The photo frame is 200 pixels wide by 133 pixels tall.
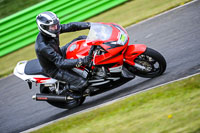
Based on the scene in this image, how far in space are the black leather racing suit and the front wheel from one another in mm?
1188

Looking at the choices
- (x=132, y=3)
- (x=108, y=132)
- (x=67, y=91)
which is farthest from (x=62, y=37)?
(x=108, y=132)

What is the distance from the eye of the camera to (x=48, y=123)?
233 inches

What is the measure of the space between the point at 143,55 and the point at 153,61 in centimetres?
24

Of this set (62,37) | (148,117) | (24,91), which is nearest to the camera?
(148,117)

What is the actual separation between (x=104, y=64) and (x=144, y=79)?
45.0 inches

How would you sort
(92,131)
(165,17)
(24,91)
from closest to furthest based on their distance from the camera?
(92,131) → (24,91) → (165,17)

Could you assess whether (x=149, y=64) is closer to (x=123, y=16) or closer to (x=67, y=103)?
(x=67, y=103)

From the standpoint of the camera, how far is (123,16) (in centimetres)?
986

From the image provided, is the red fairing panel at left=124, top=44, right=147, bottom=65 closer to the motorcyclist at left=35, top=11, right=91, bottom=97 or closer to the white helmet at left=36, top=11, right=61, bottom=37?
the motorcyclist at left=35, top=11, right=91, bottom=97

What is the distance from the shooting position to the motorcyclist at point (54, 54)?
16.5 ft

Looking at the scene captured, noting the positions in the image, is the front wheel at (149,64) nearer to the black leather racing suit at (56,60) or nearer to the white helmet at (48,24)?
the black leather racing suit at (56,60)

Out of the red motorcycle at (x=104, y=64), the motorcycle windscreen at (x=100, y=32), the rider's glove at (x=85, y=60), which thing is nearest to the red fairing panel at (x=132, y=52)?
the red motorcycle at (x=104, y=64)

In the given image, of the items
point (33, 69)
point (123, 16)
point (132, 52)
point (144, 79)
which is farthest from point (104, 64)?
point (123, 16)

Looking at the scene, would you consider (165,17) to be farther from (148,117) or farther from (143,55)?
(148,117)
